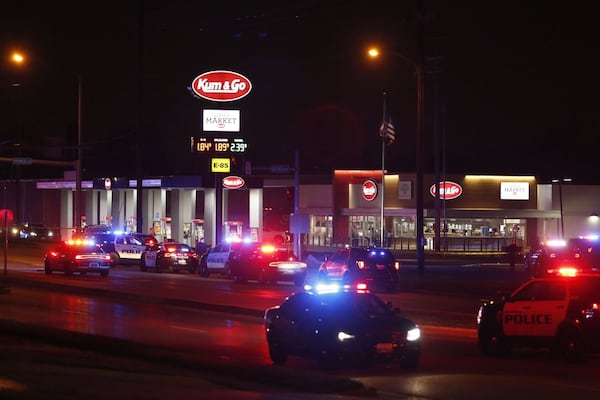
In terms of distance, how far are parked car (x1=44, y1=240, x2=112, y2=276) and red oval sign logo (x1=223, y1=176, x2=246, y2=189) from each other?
2283cm

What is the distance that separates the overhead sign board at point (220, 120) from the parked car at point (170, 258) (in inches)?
294

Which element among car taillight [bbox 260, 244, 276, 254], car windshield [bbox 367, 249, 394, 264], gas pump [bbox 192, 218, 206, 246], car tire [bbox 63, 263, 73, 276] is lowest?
car tire [bbox 63, 263, 73, 276]

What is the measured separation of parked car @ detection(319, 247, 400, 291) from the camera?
3684 cm

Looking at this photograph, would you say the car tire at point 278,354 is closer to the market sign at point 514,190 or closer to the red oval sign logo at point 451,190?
the red oval sign logo at point 451,190

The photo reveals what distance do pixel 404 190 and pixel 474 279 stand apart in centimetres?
3793

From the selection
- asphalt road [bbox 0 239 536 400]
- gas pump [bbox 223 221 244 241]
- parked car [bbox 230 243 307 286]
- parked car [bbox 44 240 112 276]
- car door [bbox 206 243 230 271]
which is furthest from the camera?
gas pump [bbox 223 221 244 241]

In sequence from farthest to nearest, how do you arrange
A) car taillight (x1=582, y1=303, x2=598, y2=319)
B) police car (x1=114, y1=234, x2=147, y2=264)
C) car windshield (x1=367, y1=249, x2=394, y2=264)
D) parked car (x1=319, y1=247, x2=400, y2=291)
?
police car (x1=114, y1=234, x2=147, y2=264) → car windshield (x1=367, y1=249, x2=394, y2=264) → parked car (x1=319, y1=247, x2=400, y2=291) → car taillight (x1=582, y1=303, x2=598, y2=319)

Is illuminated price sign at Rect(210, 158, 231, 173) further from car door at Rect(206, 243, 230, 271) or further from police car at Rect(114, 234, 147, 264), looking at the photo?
car door at Rect(206, 243, 230, 271)

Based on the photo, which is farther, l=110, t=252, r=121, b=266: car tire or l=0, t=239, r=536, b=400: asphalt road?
l=110, t=252, r=121, b=266: car tire

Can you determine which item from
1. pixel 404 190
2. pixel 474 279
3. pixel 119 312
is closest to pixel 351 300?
pixel 119 312

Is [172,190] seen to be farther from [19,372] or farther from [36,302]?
[19,372]

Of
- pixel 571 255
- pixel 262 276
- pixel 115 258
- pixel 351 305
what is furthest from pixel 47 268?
pixel 351 305

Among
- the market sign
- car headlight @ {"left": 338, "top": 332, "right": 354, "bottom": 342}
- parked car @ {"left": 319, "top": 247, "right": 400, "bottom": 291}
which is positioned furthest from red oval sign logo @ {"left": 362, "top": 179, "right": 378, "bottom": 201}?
car headlight @ {"left": 338, "top": 332, "right": 354, "bottom": 342}

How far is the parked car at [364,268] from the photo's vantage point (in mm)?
36844
